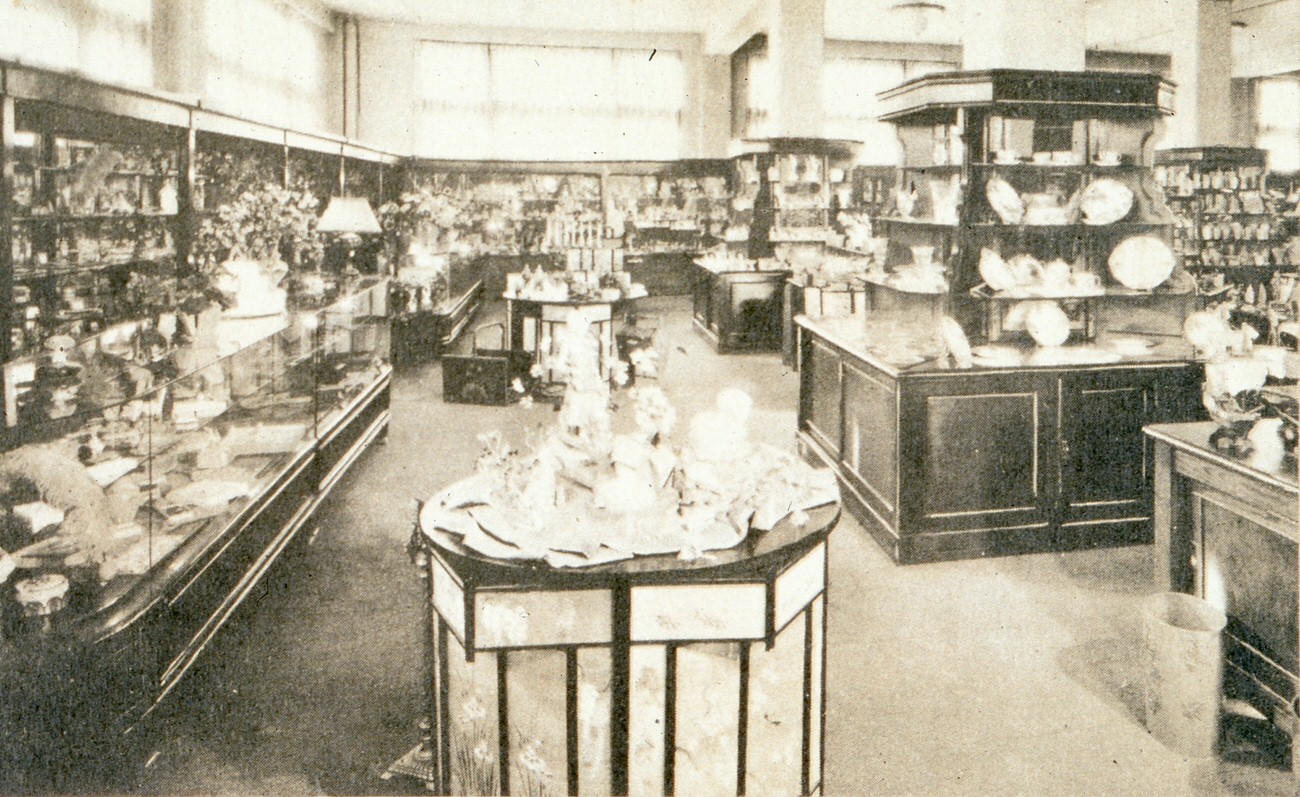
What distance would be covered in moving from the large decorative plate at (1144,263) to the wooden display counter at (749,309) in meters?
5.70

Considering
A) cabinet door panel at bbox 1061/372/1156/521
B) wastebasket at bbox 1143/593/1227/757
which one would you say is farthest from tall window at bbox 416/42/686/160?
wastebasket at bbox 1143/593/1227/757

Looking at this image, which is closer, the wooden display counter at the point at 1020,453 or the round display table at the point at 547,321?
the wooden display counter at the point at 1020,453

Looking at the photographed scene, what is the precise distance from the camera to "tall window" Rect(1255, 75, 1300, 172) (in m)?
17.4

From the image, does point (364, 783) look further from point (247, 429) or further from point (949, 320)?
point (949, 320)

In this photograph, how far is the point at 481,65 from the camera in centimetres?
1661

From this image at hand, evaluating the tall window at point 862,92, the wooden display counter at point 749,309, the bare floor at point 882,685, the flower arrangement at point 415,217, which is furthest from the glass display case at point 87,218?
the tall window at point 862,92

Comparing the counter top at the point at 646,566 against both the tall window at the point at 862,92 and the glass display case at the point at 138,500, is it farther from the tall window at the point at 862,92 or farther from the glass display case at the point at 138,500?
the tall window at the point at 862,92

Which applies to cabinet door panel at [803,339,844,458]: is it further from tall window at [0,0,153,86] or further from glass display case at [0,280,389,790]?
tall window at [0,0,153,86]

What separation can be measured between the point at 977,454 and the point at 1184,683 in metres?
1.86

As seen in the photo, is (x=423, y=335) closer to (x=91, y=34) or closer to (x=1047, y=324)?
(x=91, y=34)

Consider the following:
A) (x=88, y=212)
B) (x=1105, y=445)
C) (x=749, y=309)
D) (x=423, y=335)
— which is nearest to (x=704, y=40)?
(x=749, y=309)

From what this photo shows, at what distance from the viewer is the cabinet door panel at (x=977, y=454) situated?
4.74 meters

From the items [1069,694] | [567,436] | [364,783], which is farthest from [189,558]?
[1069,694]

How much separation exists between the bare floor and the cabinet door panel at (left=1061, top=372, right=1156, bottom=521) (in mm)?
259
